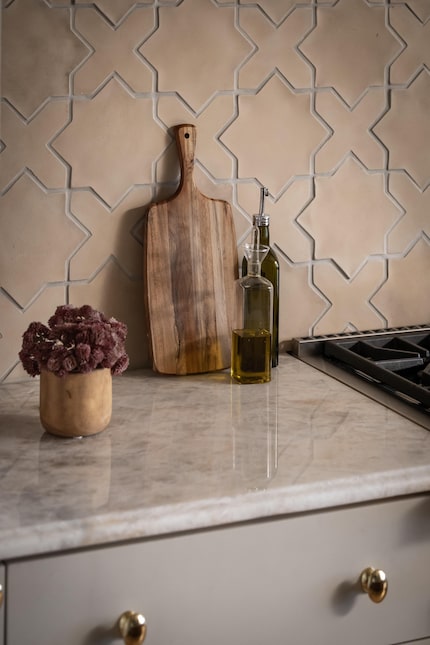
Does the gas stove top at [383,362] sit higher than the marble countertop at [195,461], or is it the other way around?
the gas stove top at [383,362]

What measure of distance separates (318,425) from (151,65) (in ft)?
2.47

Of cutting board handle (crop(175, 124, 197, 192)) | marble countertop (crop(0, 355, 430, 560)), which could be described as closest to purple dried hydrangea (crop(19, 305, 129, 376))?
marble countertop (crop(0, 355, 430, 560))

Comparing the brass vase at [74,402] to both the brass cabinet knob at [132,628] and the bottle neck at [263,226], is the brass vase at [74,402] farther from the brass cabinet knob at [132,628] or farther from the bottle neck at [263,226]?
the bottle neck at [263,226]

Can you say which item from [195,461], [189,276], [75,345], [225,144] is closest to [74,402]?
[75,345]

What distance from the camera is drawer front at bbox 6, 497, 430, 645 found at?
3.30 feet

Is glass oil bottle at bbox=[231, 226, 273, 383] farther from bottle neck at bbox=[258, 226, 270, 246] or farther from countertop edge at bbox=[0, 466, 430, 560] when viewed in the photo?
countertop edge at bbox=[0, 466, 430, 560]

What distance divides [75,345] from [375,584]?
0.55 metres

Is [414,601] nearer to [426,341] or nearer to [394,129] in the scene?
[426,341]

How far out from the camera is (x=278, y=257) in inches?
67.7

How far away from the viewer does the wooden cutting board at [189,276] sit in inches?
61.9

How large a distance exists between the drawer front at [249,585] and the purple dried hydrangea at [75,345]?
1.02 feet

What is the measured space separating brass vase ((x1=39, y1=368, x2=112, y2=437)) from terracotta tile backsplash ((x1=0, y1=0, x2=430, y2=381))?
0.32m

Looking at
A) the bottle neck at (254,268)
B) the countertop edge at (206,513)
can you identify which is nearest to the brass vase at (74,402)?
the countertop edge at (206,513)

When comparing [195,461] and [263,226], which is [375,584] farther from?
[263,226]
